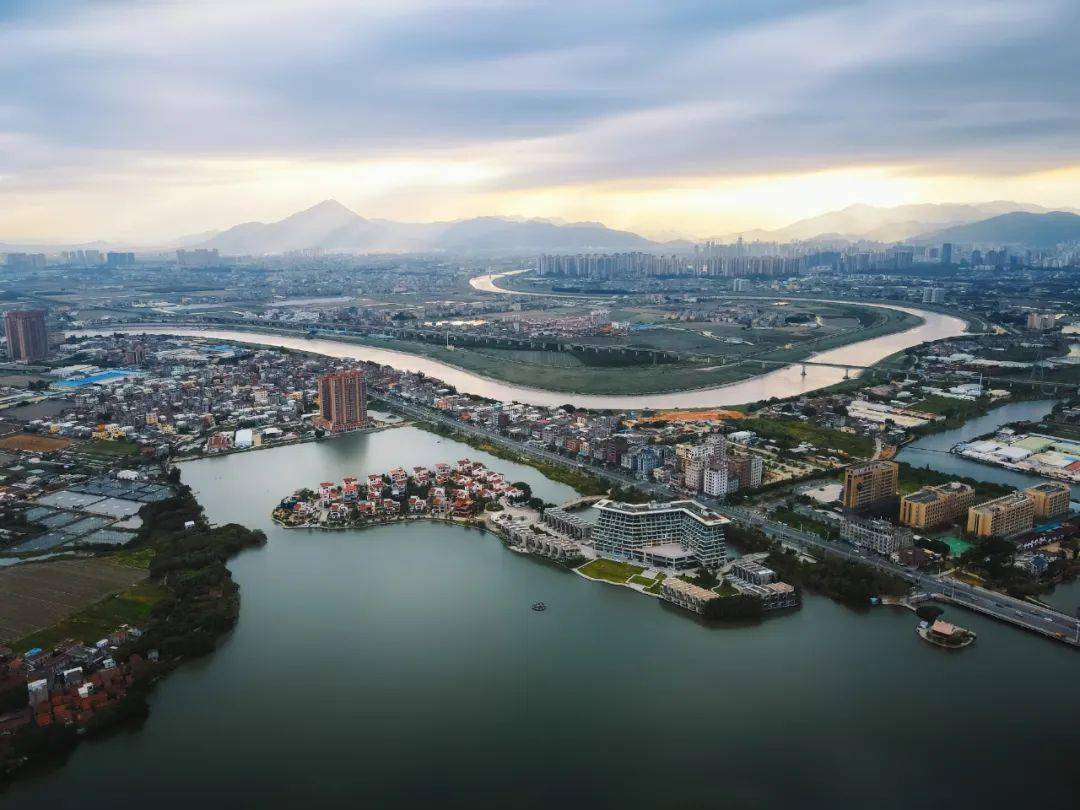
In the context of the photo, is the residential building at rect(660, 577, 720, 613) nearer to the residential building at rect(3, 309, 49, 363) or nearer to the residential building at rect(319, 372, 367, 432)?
the residential building at rect(319, 372, 367, 432)

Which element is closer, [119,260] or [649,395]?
[649,395]

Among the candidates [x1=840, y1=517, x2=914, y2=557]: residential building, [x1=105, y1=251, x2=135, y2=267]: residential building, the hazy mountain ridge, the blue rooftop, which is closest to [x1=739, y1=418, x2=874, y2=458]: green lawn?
[x1=840, y1=517, x2=914, y2=557]: residential building

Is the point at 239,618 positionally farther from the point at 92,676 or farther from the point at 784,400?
the point at 784,400

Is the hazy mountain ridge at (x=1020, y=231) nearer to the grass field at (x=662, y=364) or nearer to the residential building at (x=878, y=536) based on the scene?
the grass field at (x=662, y=364)

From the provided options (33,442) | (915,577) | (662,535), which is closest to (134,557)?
(662,535)

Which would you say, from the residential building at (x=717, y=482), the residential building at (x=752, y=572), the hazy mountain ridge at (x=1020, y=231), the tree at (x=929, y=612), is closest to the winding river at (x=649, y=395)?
the residential building at (x=717, y=482)

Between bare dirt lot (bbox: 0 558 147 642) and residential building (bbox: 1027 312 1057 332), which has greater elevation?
residential building (bbox: 1027 312 1057 332)

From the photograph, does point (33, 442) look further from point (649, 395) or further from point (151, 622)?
point (649, 395)
